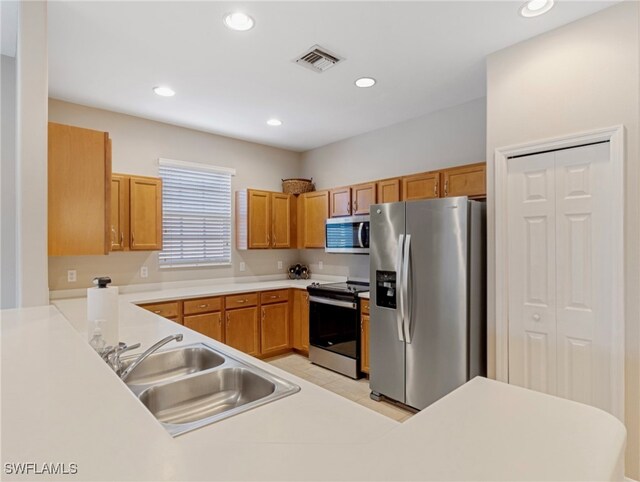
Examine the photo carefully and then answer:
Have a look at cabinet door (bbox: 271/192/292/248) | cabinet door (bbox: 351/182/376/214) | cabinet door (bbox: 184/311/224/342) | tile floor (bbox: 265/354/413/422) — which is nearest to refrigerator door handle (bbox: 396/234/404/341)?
tile floor (bbox: 265/354/413/422)

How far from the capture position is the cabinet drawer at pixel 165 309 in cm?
335

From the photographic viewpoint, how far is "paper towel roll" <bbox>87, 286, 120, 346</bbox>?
1501 millimetres

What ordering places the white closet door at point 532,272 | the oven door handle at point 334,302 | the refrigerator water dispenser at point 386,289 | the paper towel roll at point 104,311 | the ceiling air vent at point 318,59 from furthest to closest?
1. the oven door handle at point 334,302
2. the refrigerator water dispenser at point 386,289
3. the ceiling air vent at point 318,59
4. the white closet door at point 532,272
5. the paper towel roll at point 104,311

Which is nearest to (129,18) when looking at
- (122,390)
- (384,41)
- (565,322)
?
(384,41)

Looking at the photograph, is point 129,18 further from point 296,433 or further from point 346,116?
point 296,433

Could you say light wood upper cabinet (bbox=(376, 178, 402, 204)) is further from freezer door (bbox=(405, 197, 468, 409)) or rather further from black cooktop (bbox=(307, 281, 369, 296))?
black cooktop (bbox=(307, 281, 369, 296))

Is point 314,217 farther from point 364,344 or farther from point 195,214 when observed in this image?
point 364,344

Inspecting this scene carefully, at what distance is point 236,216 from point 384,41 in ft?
9.75

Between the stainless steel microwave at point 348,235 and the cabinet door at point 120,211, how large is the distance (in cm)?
224

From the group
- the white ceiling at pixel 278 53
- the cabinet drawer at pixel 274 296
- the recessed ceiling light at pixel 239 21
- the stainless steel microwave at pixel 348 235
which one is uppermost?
the white ceiling at pixel 278 53

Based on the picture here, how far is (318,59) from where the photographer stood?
265cm

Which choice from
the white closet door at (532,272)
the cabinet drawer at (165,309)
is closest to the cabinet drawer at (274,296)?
the cabinet drawer at (165,309)

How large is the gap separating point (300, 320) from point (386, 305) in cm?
152

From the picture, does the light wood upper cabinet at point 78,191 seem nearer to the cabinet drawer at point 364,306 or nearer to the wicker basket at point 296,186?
the cabinet drawer at point 364,306
